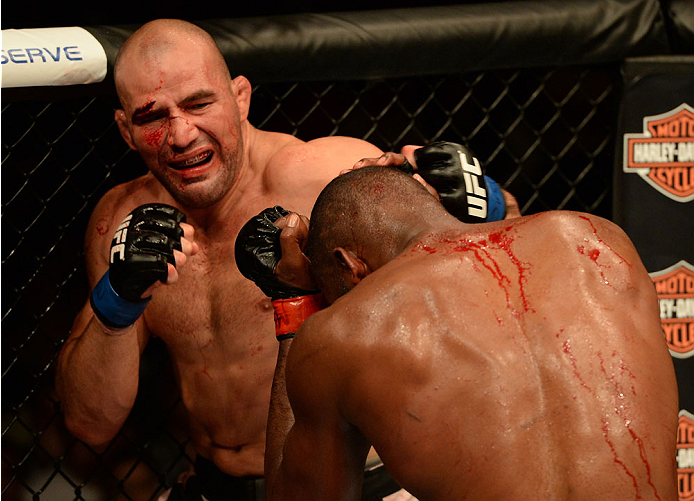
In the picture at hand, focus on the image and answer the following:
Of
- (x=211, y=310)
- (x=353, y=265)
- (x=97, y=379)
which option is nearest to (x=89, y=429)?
(x=97, y=379)

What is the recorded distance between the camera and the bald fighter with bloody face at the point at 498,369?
90cm

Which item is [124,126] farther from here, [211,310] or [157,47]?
[211,310]

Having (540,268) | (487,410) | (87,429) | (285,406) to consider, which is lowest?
(87,429)

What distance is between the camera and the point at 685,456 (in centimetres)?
180

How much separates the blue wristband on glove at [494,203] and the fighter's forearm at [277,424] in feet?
1.52

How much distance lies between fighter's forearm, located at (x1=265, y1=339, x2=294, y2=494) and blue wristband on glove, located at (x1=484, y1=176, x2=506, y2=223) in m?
0.46

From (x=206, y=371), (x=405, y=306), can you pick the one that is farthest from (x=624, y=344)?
(x=206, y=371)

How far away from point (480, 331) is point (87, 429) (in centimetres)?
105

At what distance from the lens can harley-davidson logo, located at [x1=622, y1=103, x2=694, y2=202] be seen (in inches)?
70.2

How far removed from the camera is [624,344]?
3.06 feet

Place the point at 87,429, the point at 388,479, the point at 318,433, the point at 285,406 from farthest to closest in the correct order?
the point at 87,429
the point at 388,479
the point at 285,406
the point at 318,433

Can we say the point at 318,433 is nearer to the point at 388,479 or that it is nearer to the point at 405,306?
the point at 405,306

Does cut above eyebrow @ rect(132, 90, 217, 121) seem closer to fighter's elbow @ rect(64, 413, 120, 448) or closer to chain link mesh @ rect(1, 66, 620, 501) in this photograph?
chain link mesh @ rect(1, 66, 620, 501)

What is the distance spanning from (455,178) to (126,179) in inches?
44.1
